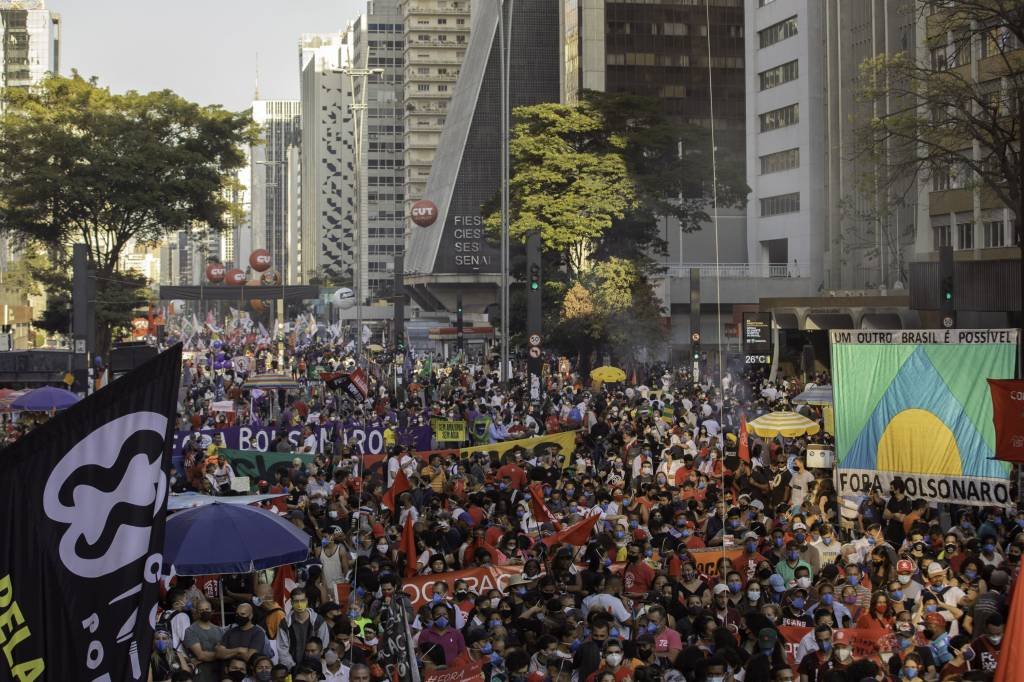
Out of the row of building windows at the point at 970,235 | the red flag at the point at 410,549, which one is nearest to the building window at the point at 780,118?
the row of building windows at the point at 970,235

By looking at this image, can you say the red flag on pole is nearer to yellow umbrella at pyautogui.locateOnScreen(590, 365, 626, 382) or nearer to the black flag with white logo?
the black flag with white logo

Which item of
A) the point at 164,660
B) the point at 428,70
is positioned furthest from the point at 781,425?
the point at 428,70

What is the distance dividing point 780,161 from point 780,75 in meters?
3.95

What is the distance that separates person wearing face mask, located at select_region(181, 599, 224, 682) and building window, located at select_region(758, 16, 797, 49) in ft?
201

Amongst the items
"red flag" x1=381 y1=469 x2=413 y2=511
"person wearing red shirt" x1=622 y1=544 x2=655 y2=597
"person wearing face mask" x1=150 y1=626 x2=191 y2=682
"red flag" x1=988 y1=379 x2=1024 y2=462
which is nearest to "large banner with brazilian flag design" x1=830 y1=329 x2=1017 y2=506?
"red flag" x1=988 y1=379 x2=1024 y2=462

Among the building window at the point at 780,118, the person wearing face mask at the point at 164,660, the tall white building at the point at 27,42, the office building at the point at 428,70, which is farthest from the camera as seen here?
the office building at the point at 428,70

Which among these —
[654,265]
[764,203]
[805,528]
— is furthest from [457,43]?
[805,528]

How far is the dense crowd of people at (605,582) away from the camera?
32.3 ft

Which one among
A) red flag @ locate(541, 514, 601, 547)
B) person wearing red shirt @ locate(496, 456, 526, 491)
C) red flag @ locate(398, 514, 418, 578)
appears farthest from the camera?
person wearing red shirt @ locate(496, 456, 526, 491)

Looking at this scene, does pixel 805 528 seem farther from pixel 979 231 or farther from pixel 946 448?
pixel 979 231

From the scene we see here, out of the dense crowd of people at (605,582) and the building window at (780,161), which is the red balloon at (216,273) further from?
the dense crowd of people at (605,582)

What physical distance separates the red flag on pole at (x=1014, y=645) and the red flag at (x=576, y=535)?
650 centimetres

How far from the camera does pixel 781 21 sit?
2699 inches

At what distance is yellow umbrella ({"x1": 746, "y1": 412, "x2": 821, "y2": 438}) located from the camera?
2225 cm
